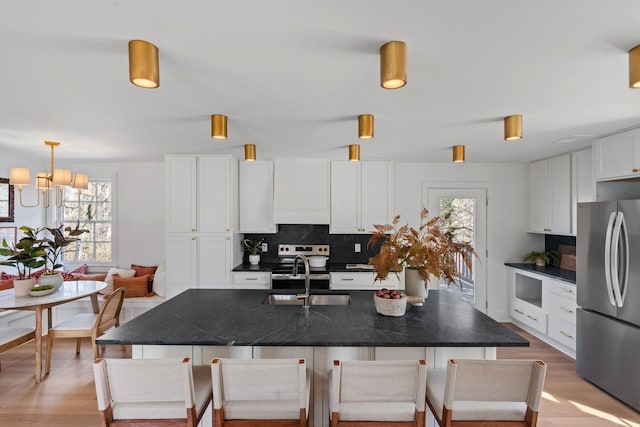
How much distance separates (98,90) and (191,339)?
1.60 metres

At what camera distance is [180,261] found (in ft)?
13.1

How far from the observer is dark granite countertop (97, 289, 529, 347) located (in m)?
1.63

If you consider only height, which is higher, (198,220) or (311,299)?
(198,220)

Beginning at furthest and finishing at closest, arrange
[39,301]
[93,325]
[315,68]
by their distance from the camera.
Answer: [93,325] < [39,301] < [315,68]

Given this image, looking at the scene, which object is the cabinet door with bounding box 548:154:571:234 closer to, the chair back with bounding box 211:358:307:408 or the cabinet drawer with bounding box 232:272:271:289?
the cabinet drawer with bounding box 232:272:271:289

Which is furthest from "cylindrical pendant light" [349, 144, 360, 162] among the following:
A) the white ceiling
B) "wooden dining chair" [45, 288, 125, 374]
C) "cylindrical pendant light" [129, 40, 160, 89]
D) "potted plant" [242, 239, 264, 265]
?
"wooden dining chair" [45, 288, 125, 374]

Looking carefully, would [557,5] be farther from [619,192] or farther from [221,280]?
[221,280]

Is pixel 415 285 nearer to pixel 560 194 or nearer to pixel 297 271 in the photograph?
pixel 297 271

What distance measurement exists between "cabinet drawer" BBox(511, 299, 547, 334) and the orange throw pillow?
496 centimetres

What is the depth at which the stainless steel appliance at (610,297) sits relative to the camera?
2.56m

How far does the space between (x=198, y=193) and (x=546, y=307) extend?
175 inches

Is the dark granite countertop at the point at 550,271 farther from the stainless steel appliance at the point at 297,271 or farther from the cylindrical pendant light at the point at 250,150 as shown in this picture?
the cylindrical pendant light at the point at 250,150

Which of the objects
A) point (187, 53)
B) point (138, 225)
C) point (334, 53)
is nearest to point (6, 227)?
point (138, 225)

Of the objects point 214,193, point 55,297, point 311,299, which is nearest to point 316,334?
point 311,299
